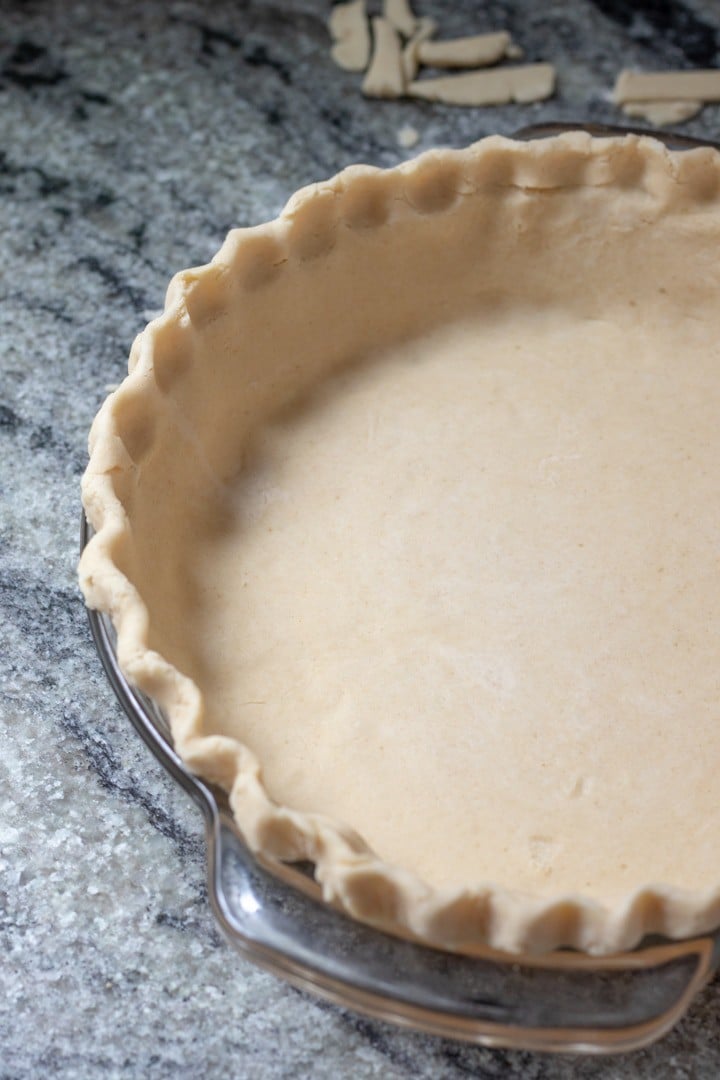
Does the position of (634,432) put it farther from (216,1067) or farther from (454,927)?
(216,1067)

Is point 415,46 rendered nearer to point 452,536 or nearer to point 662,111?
point 662,111

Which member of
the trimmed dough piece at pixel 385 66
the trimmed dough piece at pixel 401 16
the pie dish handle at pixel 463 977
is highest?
the trimmed dough piece at pixel 401 16

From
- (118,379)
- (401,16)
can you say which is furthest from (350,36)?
(118,379)

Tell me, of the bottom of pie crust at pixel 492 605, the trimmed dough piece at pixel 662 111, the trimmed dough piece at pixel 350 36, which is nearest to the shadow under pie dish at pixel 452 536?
the bottom of pie crust at pixel 492 605

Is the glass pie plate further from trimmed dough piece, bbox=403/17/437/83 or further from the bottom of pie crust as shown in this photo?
trimmed dough piece, bbox=403/17/437/83

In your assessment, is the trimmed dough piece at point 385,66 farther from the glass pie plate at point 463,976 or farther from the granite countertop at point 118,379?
the glass pie plate at point 463,976

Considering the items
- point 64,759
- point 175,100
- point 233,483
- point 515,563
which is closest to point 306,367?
point 233,483
